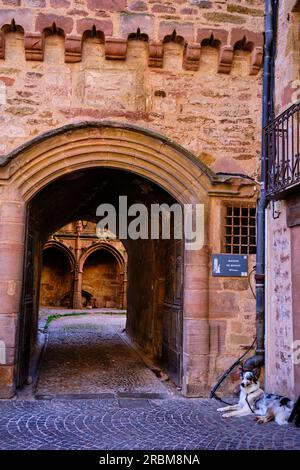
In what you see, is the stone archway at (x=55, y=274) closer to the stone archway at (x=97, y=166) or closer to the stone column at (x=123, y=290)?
the stone column at (x=123, y=290)

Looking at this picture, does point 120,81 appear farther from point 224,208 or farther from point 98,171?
point 224,208

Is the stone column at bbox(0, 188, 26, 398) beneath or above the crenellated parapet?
beneath

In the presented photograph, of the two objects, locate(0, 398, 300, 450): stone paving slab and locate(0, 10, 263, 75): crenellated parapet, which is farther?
locate(0, 10, 263, 75): crenellated parapet

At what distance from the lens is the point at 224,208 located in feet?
21.8

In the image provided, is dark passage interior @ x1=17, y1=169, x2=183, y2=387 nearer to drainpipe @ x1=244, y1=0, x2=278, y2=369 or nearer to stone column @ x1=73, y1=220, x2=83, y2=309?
drainpipe @ x1=244, y1=0, x2=278, y2=369

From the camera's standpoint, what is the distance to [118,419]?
519 centimetres

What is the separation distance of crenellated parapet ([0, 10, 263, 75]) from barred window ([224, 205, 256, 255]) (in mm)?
1977

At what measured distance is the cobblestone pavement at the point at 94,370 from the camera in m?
6.67

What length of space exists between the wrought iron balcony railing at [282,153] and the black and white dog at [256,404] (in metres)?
2.18

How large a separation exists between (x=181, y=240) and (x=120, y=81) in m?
2.36

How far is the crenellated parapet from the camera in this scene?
6.40 metres

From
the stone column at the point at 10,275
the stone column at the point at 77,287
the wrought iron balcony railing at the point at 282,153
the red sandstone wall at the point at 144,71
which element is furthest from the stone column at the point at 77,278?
the wrought iron balcony railing at the point at 282,153

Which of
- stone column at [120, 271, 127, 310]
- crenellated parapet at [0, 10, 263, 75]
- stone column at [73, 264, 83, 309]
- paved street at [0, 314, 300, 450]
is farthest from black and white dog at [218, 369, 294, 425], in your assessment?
stone column at [120, 271, 127, 310]

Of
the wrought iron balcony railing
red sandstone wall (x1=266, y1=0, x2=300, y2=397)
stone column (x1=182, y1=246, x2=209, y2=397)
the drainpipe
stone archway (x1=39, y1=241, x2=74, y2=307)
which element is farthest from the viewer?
stone archway (x1=39, y1=241, x2=74, y2=307)
